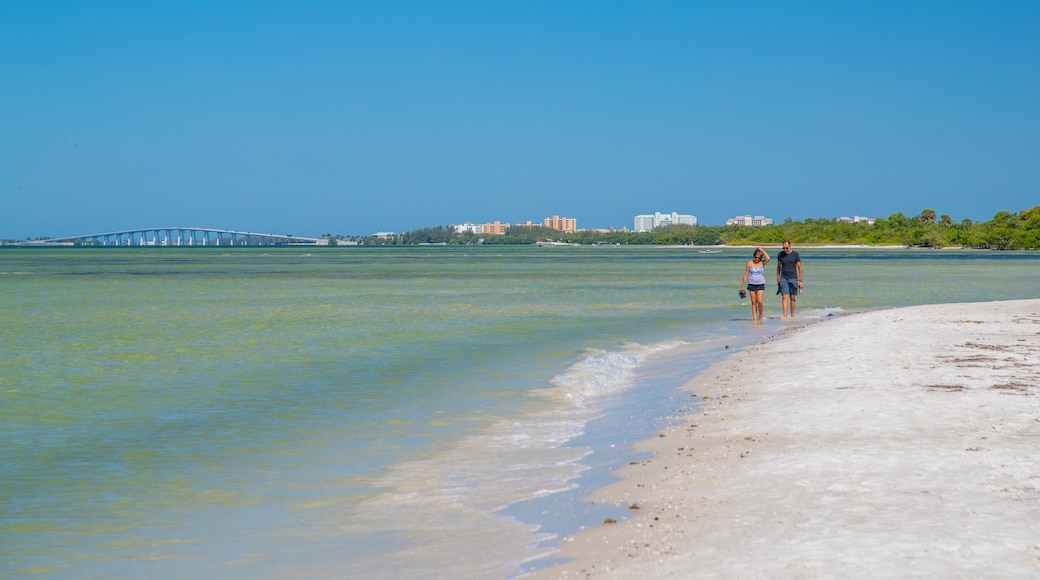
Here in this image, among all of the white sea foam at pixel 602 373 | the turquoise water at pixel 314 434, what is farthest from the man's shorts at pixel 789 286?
the white sea foam at pixel 602 373

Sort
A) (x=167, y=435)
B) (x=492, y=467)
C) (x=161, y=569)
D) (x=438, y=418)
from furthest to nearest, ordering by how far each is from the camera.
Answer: (x=438, y=418) → (x=167, y=435) → (x=492, y=467) → (x=161, y=569)

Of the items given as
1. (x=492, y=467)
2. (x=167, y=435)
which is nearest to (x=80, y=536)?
(x=492, y=467)

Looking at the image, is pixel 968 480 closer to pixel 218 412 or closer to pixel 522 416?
pixel 522 416

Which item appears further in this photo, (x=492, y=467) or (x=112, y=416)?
(x=112, y=416)

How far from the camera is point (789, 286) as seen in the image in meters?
25.0

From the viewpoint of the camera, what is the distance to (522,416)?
483 inches

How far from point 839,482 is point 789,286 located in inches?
712

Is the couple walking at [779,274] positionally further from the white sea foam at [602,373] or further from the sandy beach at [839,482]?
the sandy beach at [839,482]

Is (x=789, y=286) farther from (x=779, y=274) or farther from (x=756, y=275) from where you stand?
(x=756, y=275)

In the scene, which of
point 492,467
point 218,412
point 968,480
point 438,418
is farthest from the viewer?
point 218,412

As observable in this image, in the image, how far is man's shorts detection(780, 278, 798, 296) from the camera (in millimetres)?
24844

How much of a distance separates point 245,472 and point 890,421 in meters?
6.29

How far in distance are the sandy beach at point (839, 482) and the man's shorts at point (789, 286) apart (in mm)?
10694

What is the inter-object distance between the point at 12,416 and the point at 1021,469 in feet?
38.5
